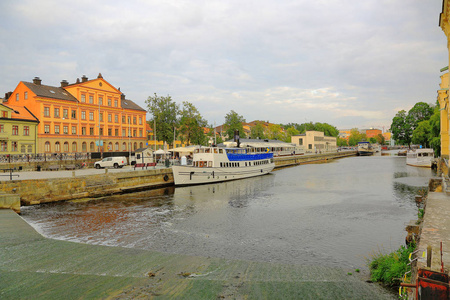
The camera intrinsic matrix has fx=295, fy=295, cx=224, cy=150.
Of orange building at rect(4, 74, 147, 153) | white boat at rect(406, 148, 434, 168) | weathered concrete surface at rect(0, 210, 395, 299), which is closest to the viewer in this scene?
weathered concrete surface at rect(0, 210, 395, 299)

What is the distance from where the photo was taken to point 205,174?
3922cm

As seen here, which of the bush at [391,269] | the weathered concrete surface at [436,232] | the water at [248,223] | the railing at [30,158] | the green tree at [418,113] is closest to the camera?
the weathered concrete surface at [436,232]

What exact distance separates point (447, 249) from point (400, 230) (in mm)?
10379

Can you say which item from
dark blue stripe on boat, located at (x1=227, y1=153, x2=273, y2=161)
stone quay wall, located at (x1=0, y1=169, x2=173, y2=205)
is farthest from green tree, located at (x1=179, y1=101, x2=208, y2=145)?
stone quay wall, located at (x1=0, y1=169, x2=173, y2=205)

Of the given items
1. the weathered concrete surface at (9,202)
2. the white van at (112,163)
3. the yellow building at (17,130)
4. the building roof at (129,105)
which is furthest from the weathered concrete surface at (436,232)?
the building roof at (129,105)

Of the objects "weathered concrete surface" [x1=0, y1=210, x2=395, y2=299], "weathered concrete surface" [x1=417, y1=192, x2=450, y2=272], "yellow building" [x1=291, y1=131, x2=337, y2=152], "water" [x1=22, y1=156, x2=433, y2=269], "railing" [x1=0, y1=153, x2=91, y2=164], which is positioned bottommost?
"water" [x1=22, y1=156, x2=433, y2=269]

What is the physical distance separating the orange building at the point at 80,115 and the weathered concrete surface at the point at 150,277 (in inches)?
1690

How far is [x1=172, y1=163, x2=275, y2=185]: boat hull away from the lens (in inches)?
1449

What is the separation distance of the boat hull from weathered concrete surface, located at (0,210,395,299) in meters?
24.4

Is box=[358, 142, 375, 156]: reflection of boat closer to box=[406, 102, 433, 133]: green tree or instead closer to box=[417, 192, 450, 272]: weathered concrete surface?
box=[406, 102, 433, 133]: green tree

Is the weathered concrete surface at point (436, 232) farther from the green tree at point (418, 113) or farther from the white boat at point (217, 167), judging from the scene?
the green tree at point (418, 113)

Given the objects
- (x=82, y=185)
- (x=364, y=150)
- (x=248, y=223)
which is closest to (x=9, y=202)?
(x=82, y=185)

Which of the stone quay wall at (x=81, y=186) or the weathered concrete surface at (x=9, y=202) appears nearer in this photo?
the weathered concrete surface at (x=9, y=202)

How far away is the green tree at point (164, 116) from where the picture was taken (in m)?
67.3
